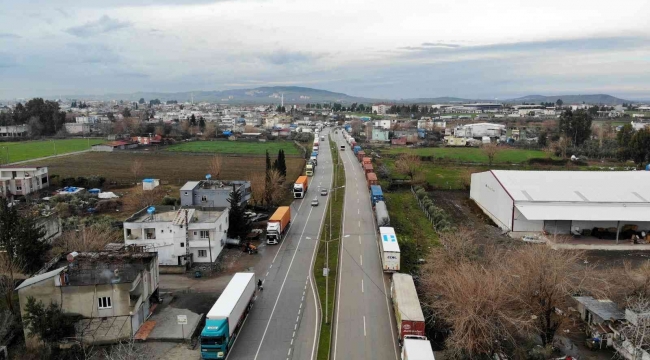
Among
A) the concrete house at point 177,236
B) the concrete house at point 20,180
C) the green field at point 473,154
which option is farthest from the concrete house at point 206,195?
the green field at point 473,154

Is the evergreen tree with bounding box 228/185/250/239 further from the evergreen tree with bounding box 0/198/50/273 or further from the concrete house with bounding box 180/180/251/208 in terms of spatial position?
the evergreen tree with bounding box 0/198/50/273

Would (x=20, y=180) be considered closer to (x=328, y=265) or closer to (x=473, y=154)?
(x=328, y=265)

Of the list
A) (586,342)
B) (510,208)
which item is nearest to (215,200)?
(510,208)

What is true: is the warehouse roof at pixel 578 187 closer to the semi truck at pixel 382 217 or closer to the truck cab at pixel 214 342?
the semi truck at pixel 382 217

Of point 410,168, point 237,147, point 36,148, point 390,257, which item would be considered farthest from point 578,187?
point 36,148

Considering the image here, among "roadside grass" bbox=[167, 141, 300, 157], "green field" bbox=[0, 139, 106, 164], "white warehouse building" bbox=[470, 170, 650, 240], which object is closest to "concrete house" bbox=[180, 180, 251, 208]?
"white warehouse building" bbox=[470, 170, 650, 240]

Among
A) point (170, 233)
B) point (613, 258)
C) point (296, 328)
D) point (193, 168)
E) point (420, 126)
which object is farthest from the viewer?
point (420, 126)

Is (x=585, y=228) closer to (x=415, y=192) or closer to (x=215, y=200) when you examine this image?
(x=415, y=192)
